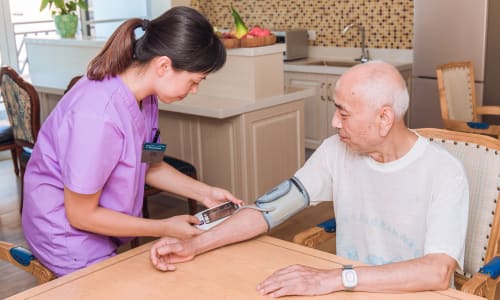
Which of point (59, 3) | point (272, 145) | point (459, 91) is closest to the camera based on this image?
point (272, 145)

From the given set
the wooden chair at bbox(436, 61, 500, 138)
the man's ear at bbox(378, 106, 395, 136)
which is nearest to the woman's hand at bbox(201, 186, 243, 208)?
the man's ear at bbox(378, 106, 395, 136)

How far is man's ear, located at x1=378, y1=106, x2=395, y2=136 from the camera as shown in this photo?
1.59 m

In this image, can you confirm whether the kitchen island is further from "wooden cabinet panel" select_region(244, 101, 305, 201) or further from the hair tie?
the hair tie

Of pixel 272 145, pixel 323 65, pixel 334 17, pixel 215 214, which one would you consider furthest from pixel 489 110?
pixel 215 214

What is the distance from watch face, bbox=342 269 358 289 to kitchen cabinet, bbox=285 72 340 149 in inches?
140

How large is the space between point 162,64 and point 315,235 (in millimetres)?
688

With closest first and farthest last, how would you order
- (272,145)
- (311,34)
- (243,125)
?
(243,125)
(272,145)
(311,34)

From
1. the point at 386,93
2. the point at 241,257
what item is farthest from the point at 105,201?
the point at 386,93

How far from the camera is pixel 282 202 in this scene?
1764 millimetres

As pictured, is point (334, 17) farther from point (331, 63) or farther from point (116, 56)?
point (116, 56)

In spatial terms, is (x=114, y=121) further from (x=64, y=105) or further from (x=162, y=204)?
(x=162, y=204)

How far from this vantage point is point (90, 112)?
5.05 feet

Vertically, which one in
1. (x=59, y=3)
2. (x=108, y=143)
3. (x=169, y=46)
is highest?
(x=59, y=3)

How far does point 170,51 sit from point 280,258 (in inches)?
23.1
